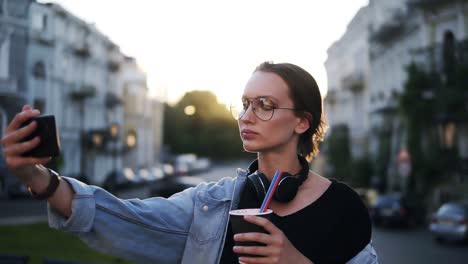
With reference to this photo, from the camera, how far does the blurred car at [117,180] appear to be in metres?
37.6

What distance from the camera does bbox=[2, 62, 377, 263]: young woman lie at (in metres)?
2.45

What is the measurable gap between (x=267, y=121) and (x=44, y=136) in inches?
39.5

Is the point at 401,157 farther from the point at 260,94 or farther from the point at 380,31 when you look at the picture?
the point at 260,94

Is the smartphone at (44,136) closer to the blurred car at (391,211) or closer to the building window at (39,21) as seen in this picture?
the building window at (39,21)

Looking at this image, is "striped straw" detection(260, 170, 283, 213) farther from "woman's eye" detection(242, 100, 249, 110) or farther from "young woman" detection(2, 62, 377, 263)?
"woman's eye" detection(242, 100, 249, 110)

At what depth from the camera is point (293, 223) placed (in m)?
2.55

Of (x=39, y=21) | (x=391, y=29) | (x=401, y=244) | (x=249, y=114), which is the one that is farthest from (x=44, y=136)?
(x=391, y=29)

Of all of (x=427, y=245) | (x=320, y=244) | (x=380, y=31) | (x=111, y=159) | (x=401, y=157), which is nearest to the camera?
(x=320, y=244)

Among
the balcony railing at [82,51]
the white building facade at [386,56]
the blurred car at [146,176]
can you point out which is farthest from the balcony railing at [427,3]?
the blurred car at [146,176]

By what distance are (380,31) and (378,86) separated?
449 centimetres

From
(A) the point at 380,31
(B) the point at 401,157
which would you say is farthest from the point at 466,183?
(A) the point at 380,31

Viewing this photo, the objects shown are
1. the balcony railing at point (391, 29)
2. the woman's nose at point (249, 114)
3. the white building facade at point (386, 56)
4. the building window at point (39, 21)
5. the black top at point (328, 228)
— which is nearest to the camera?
the black top at point (328, 228)

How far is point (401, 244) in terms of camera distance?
1911 centimetres

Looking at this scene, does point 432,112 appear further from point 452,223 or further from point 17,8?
point 17,8
